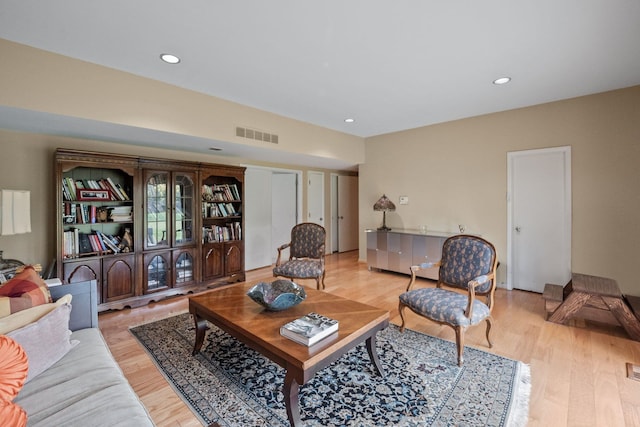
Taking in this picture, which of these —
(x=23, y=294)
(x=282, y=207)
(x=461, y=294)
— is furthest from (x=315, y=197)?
(x=23, y=294)

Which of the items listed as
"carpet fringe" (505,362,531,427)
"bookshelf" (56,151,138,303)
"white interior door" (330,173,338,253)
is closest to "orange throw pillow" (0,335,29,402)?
"carpet fringe" (505,362,531,427)

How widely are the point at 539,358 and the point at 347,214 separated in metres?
5.04

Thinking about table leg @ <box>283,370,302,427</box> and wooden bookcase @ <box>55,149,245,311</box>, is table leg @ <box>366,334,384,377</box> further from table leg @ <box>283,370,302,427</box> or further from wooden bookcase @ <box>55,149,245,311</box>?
wooden bookcase @ <box>55,149,245,311</box>

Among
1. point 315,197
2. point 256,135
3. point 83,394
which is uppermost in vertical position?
point 256,135

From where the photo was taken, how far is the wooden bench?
8.27 feet

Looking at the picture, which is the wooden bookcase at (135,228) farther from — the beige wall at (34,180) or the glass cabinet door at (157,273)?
the beige wall at (34,180)

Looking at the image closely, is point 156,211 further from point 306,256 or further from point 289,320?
point 289,320

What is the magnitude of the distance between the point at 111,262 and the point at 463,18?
13.4 feet

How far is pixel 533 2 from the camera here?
1.80 meters

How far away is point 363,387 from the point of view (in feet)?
6.18

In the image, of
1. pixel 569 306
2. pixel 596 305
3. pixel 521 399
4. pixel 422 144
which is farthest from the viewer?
pixel 422 144

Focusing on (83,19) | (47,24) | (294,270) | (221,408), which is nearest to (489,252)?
(294,270)

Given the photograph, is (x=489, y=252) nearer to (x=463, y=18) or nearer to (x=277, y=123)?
(x=463, y=18)

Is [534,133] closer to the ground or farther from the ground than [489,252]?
farther from the ground
